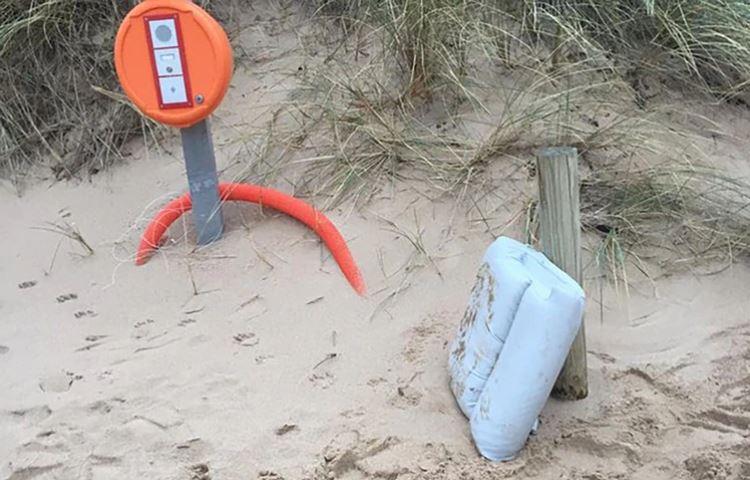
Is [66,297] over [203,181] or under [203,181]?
under

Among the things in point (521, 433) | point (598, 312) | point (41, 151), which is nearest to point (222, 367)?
point (521, 433)

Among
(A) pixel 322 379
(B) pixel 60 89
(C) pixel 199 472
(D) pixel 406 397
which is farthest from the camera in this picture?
(B) pixel 60 89

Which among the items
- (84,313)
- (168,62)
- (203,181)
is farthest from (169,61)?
(84,313)

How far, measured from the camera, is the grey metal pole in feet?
11.5

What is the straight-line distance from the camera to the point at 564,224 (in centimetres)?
278

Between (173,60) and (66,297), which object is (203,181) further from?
(66,297)

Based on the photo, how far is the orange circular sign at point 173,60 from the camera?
10.8 ft

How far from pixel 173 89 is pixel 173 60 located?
0.10 meters

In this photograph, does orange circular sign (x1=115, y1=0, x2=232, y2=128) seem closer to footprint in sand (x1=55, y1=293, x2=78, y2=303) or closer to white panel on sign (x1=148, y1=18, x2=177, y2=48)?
white panel on sign (x1=148, y1=18, x2=177, y2=48)

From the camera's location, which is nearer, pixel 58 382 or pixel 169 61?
pixel 58 382

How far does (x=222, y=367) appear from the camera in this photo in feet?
10.1

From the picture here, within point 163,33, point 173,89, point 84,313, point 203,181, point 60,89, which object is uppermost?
point 163,33

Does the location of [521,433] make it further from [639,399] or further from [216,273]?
[216,273]

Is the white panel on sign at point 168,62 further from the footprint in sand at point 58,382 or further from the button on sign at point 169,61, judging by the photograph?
the footprint in sand at point 58,382
